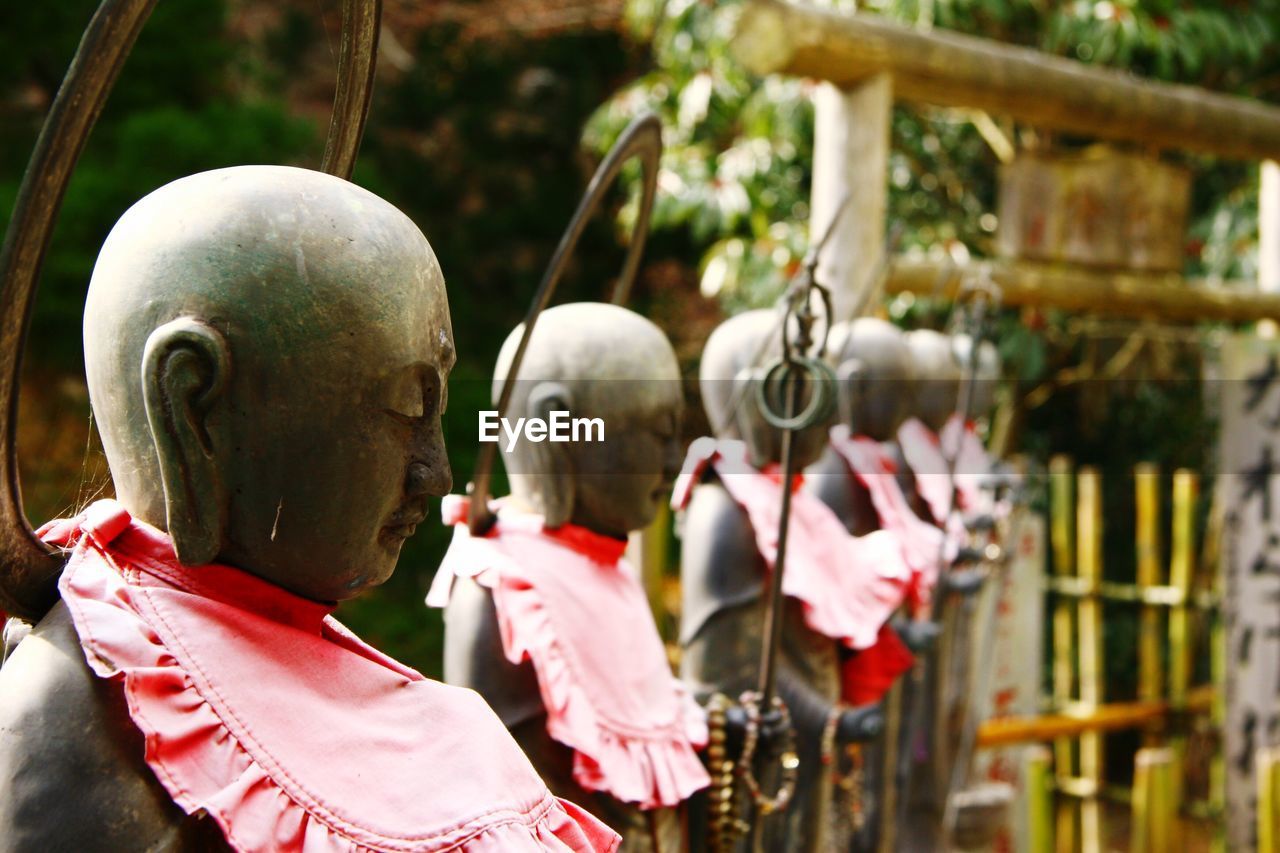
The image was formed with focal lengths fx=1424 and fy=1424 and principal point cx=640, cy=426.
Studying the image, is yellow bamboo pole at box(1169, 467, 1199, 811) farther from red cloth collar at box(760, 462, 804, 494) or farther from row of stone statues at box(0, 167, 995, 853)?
row of stone statues at box(0, 167, 995, 853)

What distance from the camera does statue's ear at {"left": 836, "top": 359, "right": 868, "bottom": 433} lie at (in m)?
3.93

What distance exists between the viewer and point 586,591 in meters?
2.22

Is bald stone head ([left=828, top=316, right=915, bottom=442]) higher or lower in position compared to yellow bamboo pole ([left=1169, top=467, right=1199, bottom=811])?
higher

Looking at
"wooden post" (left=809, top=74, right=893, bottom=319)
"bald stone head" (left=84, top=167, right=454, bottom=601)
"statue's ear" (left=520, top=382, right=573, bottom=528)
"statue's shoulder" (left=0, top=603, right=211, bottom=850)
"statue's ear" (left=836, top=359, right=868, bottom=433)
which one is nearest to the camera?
"statue's shoulder" (left=0, top=603, right=211, bottom=850)

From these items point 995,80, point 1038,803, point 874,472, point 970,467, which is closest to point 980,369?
point 970,467

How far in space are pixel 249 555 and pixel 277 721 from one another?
0.52ft

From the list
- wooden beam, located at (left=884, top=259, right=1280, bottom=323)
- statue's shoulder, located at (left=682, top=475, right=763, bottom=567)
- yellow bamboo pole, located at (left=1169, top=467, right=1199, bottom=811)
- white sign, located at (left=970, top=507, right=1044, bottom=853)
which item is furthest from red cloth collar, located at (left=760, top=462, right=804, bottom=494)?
yellow bamboo pole, located at (left=1169, top=467, right=1199, bottom=811)

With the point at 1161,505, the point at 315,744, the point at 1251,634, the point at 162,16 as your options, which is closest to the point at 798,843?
the point at 315,744

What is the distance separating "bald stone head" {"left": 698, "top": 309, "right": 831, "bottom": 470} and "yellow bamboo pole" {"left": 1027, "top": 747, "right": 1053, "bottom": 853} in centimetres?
265

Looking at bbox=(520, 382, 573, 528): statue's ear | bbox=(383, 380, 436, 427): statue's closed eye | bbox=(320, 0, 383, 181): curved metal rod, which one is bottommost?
bbox=(520, 382, 573, 528): statue's ear

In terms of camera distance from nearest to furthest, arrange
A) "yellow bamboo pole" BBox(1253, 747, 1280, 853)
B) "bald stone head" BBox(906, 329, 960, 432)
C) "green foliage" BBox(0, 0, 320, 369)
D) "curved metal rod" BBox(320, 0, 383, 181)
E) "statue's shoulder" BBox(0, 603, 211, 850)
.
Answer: "statue's shoulder" BBox(0, 603, 211, 850), "curved metal rod" BBox(320, 0, 383, 181), "bald stone head" BBox(906, 329, 960, 432), "green foliage" BBox(0, 0, 320, 369), "yellow bamboo pole" BBox(1253, 747, 1280, 853)

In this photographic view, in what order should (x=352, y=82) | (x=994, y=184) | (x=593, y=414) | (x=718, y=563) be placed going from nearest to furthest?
1. (x=352, y=82)
2. (x=593, y=414)
3. (x=718, y=563)
4. (x=994, y=184)

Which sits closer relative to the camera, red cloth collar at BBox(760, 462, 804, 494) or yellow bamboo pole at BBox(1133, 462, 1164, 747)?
red cloth collar at BBox(760, 462, 804, 494)

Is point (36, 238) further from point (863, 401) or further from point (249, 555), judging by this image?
point (863, 401)
